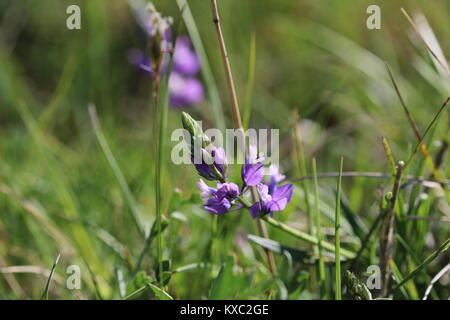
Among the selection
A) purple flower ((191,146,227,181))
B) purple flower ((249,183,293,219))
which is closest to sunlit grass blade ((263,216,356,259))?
purple flower ((249,183,293,219))

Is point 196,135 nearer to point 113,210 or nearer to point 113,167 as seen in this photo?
point 113,167

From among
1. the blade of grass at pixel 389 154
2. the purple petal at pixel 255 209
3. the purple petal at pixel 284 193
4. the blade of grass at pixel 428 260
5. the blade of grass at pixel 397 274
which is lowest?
the blade of grass at pixel 397 274

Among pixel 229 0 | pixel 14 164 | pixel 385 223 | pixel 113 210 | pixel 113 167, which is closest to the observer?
pixel 385 223

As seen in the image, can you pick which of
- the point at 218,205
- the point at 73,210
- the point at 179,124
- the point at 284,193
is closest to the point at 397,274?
the point at 284,193

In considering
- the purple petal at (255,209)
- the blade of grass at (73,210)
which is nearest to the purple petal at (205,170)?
the purple petal at (255,209)

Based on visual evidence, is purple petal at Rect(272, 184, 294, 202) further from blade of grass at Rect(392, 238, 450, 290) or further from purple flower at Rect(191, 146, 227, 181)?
blade of grass at Rect(392, 238, 450, 290)

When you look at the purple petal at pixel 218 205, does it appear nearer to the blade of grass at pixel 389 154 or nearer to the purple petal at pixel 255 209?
the purple petal at pixel 255 209
